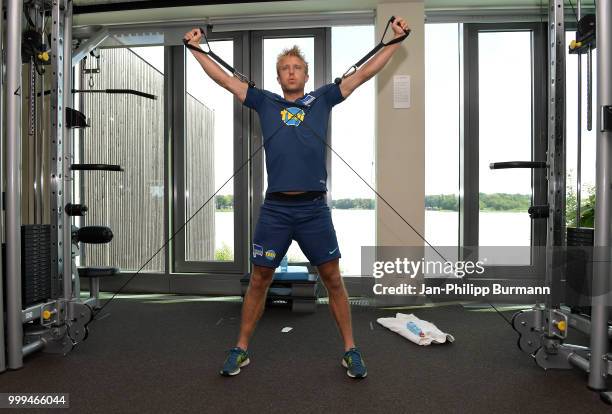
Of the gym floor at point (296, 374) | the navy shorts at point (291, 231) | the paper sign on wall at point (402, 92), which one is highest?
→ the paper sign on wall at point (402, 92)

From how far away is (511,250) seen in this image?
139 inches

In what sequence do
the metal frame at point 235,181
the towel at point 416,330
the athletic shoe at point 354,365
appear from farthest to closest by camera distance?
the metal frame at point 235,181
the towel at point 416,330
the athletic shoe at point 354,365

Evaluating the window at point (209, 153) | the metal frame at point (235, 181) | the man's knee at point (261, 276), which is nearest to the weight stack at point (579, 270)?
the man's knee at point (261, 276)

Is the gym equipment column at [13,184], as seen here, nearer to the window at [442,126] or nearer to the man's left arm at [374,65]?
the man's left arm at [374,65]

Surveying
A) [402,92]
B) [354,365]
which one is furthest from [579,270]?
[402,92]

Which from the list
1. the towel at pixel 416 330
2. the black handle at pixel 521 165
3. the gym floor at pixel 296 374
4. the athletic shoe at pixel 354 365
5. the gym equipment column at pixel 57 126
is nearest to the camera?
the gym floor at pixel 296 374

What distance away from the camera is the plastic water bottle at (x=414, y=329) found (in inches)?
91.6

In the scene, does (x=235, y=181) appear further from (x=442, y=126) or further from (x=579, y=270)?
(x=579, y=270)

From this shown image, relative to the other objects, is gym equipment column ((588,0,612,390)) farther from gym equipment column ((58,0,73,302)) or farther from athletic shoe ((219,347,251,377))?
gym equipment column ((58,0,73,302))

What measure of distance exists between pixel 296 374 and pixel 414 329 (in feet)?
2.94

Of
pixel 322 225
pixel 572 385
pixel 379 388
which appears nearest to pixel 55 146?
pixel 322 225

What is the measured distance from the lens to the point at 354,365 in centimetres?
182

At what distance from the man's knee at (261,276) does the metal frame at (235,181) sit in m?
1.82

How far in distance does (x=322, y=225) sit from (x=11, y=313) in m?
1.56
